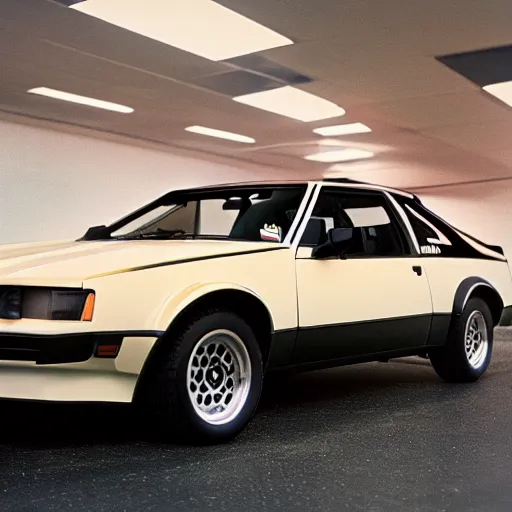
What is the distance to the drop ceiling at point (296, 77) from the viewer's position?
23.2 ft

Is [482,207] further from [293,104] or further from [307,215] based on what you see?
[307,215]

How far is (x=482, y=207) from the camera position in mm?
19703

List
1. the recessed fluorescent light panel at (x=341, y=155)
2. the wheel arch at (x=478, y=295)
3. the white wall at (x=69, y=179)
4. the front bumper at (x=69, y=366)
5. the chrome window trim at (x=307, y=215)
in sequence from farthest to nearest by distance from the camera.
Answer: the recessed fluorescent light panel at (x=341, y=155) → the white wall at (x=69, y=179) → the wheel arch at (x=478, y=295) → the chrome window trim at (x=307, y=215) → the front bumper at (x=69, y=366)

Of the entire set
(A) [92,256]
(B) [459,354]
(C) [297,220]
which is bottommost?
(B) [459,354]

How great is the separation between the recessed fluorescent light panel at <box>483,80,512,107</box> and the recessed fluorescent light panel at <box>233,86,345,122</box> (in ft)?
7.01

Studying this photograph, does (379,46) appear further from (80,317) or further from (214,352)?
(80,317)

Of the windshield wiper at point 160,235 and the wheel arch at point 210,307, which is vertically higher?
the windshield wiper at point 160,235

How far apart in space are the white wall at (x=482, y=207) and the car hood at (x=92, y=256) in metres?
15.9

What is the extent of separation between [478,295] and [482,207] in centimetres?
1394

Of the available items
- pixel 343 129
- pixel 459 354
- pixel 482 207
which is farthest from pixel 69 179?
pixel 482 207

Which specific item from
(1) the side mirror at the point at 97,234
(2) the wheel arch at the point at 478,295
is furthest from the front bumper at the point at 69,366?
(2) the wheel arch at the point at 478,295

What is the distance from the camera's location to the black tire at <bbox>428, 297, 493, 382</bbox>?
237 inches

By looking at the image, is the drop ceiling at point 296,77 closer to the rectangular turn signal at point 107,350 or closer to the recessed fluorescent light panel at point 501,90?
the recessed fluorescent light panel at point 501,90

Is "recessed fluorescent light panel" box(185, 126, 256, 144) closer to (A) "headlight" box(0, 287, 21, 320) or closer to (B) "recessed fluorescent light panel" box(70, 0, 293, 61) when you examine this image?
(B) "recessed fluorescent light panel" box(70, 0, 293, 61)
